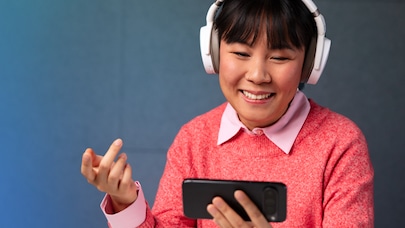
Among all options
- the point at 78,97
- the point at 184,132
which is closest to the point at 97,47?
the point at 78,97

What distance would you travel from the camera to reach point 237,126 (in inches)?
64.5

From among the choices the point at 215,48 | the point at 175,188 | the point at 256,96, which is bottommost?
the point at 175,188

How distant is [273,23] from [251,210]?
0.44 m

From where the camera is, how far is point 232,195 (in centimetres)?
128

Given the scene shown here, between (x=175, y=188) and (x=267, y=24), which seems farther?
(x=175, y=188)

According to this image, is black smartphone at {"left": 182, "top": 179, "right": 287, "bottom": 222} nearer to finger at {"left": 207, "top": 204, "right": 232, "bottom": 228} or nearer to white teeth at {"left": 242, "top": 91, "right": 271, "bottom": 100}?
finger at {"left": 207, "top": 204, "right": 232, "bottom": 228}

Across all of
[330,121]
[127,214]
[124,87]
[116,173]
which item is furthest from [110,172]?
[124,87]

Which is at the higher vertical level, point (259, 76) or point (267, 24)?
point (267, 24)

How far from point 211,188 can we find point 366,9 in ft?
4.33

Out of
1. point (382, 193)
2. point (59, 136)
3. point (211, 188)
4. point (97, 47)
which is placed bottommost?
point (382, 193)

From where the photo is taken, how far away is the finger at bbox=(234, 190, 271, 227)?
1.25 m

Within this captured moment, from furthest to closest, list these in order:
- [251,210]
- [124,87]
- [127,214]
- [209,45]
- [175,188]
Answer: [124,87]
[175,188]
[209,45]
[127,214]
[251,210]

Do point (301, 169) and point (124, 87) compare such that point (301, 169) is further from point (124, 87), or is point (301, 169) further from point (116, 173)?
point (124, 87)

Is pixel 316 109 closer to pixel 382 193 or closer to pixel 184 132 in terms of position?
pixel 184 132
